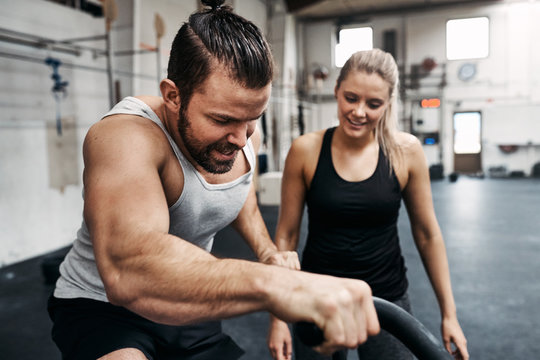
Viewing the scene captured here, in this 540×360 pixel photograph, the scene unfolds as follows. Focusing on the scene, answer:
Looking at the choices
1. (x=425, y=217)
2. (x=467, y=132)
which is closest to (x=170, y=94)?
(x=425, y=217)

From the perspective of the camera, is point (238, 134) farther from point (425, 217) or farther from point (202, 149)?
point (425, 217)

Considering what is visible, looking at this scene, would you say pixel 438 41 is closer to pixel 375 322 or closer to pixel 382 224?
pixel 382 224

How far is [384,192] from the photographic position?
126cm

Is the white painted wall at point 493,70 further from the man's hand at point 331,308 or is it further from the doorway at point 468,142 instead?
the man's hand at point 331,308

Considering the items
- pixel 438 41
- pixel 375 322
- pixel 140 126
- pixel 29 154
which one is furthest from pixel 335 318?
pixel 438 41

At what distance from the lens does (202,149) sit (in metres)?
0.87

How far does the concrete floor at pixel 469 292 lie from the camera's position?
2.21 m

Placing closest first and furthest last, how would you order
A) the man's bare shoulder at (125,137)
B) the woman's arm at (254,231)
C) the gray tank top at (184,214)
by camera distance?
1. the man's bare shoulder at (125,137)
2. the gray tank top at (184,214)
3. the woman's arm at (254,231)

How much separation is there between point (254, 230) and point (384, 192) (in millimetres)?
407

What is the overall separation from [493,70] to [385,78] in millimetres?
9806

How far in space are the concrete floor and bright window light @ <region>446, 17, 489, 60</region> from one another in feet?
18.0

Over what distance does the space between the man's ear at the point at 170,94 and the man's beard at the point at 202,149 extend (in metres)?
0.02

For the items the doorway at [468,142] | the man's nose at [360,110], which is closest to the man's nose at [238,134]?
the man's nose at [360,110]

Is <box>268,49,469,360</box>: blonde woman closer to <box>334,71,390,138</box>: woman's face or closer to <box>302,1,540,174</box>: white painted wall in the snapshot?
<box>334,71,390,138</box>: woman's face
